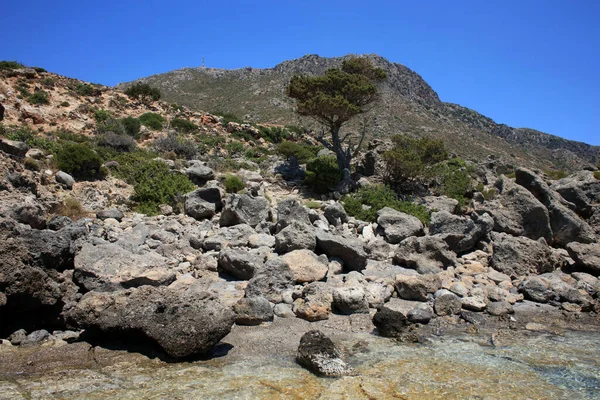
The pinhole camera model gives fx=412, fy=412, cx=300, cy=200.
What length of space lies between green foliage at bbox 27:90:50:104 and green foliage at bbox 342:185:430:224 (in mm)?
23552

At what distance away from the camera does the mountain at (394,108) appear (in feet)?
186

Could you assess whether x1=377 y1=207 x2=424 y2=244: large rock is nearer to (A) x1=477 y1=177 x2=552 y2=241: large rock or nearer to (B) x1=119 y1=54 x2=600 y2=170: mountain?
(A) x1=477 y1=177 x2=552 y2=241: large rock

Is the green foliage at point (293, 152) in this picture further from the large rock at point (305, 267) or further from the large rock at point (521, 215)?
the large rock at point (305, 267)

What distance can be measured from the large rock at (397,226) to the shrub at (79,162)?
475 inches

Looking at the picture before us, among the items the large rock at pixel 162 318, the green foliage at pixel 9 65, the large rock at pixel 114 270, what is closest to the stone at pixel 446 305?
the large rock at pixel 162 318

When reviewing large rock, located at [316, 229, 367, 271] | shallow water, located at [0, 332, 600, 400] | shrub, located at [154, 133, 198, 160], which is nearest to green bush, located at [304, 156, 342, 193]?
shrub, located at [154, 133, 198, 160]

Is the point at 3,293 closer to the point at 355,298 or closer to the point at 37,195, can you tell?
the point at 355,298

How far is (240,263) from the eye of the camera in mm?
10320

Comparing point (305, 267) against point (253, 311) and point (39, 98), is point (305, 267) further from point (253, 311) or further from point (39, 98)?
point (39, 98)

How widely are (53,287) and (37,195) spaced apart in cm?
822

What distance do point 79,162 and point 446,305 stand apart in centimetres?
1517

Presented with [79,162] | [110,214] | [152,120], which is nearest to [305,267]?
[110,214]

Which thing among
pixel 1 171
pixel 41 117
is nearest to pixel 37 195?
pixel 1 171

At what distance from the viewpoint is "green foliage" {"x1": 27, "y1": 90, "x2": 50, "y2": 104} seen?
28625 millimetres
